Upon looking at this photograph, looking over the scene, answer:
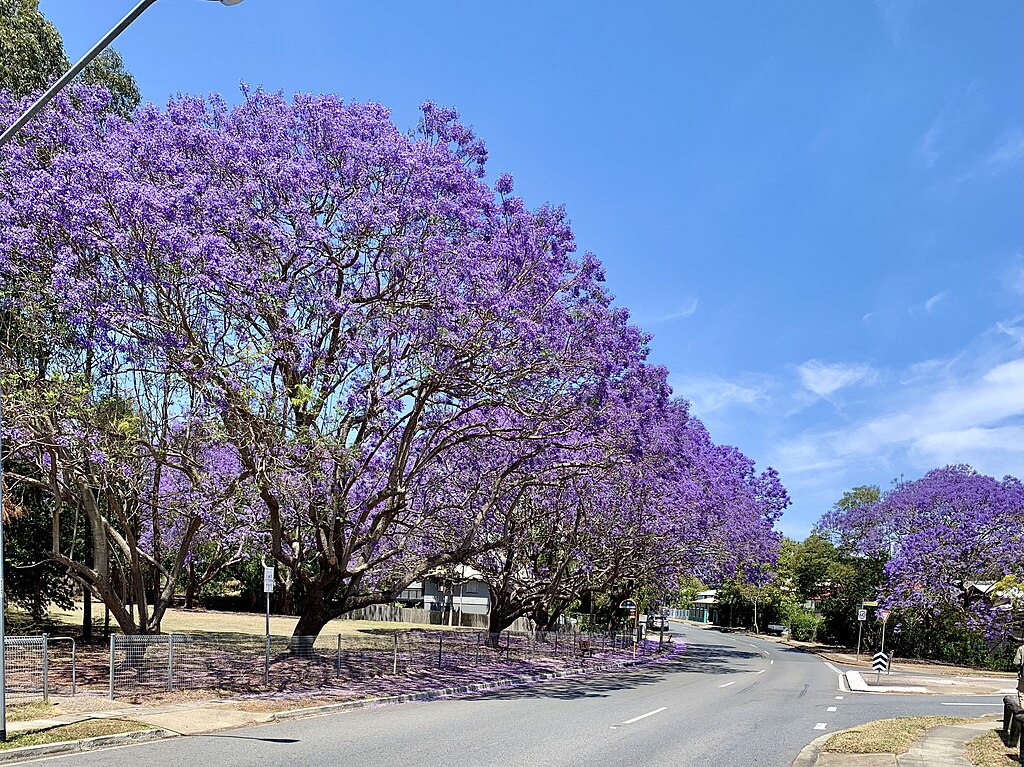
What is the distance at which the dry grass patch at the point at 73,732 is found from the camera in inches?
467

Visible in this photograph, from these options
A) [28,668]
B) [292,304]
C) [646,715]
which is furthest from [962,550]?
[28,668]

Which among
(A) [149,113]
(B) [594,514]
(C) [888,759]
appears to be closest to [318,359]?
(A) [149,113]

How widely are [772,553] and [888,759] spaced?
3134cm

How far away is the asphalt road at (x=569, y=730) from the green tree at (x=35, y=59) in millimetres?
16447

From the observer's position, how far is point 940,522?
1686 inches

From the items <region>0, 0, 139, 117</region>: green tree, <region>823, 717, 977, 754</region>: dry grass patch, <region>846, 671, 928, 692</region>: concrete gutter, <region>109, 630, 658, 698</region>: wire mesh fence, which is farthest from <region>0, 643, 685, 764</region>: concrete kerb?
<region>0, 0, 139, 117</region>: green tree

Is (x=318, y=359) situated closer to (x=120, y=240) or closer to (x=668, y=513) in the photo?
(x=120, y=240)

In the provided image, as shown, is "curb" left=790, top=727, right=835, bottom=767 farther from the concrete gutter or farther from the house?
the house

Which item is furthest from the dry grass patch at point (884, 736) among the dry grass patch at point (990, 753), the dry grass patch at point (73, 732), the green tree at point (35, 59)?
the green tree at point (35, 59)

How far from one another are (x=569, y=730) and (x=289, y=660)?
380 inches

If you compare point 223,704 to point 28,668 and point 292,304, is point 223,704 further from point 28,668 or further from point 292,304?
point 292,304

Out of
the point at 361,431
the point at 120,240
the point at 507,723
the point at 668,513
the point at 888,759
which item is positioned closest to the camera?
the point at 888,759

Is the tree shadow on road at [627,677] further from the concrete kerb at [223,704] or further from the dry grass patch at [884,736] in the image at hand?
the dry grass patch at [884,736]

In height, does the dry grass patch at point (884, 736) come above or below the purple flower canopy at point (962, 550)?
below
